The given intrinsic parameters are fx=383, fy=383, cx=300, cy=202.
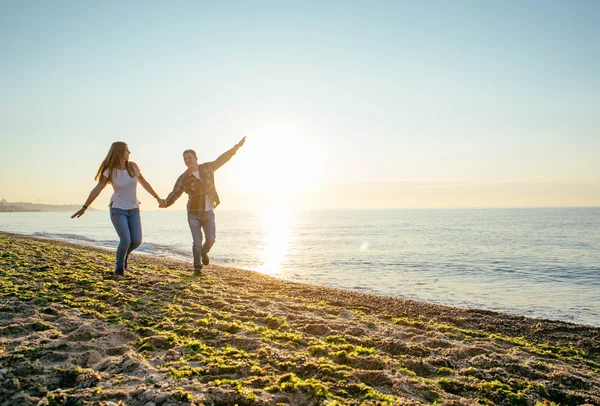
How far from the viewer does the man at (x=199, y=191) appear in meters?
9.83

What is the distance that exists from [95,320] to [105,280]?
3015 millimetres

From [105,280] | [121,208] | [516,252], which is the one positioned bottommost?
[516,252]

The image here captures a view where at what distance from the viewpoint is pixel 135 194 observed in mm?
8273

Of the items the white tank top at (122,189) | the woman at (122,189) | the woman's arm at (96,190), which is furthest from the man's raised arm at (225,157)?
the woman's arm at (96,190)

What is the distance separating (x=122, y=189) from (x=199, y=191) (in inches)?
88.3

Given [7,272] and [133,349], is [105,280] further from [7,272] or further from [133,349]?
[133,349]

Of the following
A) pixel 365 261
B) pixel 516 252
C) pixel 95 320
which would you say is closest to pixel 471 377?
pixel 95 320

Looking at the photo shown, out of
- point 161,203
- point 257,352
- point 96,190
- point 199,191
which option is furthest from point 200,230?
point 257,352

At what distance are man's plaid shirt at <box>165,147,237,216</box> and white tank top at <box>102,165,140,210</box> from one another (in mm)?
1579

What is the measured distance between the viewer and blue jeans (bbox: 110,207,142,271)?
8055mm

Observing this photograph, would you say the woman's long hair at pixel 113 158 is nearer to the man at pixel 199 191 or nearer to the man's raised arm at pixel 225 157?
the man at pixel 199 191

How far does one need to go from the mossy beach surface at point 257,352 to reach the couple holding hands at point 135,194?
3.89 feet

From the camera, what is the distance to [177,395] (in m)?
3.31

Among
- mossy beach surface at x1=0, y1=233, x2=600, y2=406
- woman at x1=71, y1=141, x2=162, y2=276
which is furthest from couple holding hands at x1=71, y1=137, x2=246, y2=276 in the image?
mossy beach surface at x1=0, y1=233, x2=600, y2=406
